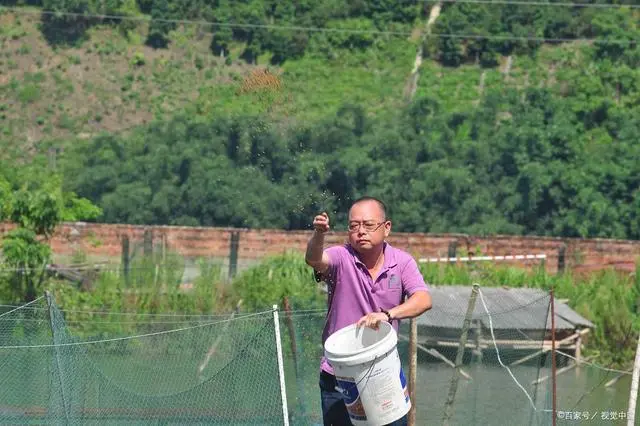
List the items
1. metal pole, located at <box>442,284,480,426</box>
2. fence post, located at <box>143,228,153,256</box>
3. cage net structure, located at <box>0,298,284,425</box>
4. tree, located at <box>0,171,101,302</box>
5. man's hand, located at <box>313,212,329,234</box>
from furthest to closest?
fence post, located at <box>143,228,153,256</box>, tree, located at <box>0,171,101,302</box>, metal pole, located at <box>442,284,480,426</box>, cage net structure, located at <box>0,298,284,425</box>, man's hand, located at <box>313,212,329,234</box>

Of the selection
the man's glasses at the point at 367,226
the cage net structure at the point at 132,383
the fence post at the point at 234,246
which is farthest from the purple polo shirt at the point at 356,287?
the fence post at the point at 234,246

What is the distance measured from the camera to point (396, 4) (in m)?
60.8

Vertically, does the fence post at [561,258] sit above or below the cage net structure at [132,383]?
below

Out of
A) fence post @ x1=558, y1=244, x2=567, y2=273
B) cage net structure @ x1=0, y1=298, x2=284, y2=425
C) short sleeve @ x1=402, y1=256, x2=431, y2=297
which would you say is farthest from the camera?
fence post @ x1=558, y1=244, x2=567, y2=273

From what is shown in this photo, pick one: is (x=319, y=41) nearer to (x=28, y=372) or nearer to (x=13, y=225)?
(x=13, y=225)

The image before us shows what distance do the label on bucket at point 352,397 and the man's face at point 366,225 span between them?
2.30ft

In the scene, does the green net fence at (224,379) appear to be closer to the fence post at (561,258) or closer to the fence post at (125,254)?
the fence post at (125,254)

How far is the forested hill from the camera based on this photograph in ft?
110

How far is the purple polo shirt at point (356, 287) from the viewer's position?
6570 mm

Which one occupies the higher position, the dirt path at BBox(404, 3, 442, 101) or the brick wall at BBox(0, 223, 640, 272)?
the dirt path at BBox(404, 3, 442, 101)

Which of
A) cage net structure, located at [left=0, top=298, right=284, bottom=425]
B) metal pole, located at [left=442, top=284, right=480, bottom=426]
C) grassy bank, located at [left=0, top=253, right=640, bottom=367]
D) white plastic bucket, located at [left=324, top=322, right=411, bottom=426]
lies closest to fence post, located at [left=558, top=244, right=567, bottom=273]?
grassy bank, located at [left=0, top=253, right=640, bottom=367]

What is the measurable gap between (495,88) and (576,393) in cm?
3791

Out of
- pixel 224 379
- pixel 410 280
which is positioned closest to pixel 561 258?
pixel 224 379

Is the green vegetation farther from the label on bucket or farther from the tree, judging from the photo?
the label on bucket
